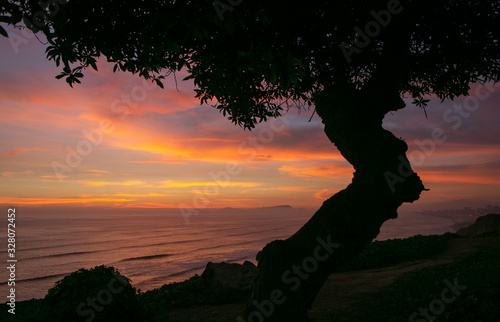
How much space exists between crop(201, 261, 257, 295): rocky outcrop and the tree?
6.62 metres

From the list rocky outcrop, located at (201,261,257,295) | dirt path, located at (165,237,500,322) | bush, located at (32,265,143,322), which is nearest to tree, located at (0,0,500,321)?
bush, located at (32,265,143,322)

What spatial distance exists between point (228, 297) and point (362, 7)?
10.3 metres

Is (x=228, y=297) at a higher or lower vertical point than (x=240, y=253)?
higher

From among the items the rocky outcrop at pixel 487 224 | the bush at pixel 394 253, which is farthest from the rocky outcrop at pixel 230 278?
the rocky outcrop at pixel 487 224

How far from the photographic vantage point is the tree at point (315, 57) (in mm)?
4762

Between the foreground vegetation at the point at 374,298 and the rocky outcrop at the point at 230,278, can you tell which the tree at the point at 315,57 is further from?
the rocky outcrop at the point at 230,278

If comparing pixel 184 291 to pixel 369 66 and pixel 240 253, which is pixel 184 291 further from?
pixel 240 253

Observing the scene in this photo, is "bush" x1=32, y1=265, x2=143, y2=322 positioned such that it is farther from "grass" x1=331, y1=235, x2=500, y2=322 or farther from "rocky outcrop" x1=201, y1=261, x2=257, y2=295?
"rocky outcrop" x1=201, y1=261, x2=257, y2=295

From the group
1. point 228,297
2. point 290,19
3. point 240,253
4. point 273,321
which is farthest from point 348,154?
point 240,253

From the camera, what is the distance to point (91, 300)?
20.9 ft

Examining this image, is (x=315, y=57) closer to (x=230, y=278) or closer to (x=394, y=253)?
(x=230, y=278)

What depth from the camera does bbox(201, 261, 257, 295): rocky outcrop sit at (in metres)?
12.0

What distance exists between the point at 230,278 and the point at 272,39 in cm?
961

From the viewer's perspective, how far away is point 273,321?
5438 millimetres
